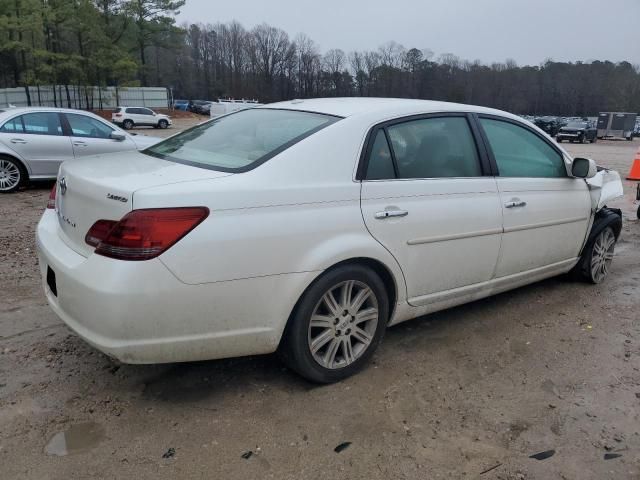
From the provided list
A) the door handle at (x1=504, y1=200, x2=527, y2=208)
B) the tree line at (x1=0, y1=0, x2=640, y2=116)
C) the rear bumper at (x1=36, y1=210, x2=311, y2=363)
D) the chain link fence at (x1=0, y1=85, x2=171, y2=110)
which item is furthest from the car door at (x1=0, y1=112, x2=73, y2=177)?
the tree line at (x1=0, y1=0, x2=640, y2=116)

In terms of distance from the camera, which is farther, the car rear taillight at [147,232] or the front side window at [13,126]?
the front side window at [13,126]

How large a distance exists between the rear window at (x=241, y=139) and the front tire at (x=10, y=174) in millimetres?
6442

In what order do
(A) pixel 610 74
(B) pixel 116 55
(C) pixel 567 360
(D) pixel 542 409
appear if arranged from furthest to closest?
(A) pixel 610 74
(B) pixel 116 55
(C) pixel 567 360
(D) pixel 542 409

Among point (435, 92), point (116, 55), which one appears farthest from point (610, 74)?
point (116, 55)

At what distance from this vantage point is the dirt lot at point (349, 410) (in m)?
2.43

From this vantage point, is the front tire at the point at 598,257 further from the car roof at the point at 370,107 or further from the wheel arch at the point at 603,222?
the car roof at the point at 370,107

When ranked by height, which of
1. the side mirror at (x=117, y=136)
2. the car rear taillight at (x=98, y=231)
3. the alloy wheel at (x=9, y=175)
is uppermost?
the car rear taillight at (x=98, y=231)

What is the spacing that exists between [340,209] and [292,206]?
0.30 meters

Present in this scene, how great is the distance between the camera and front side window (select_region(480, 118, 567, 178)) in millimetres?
3871

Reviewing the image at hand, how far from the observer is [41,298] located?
4.25 metres

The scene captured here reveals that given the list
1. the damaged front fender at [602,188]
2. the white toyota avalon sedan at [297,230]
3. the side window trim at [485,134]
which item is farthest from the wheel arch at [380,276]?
the damaged front fender at [602,188]

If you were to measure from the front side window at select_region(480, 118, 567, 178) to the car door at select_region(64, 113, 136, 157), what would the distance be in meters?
7.29

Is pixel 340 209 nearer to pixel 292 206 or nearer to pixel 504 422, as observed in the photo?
pixel 292 206

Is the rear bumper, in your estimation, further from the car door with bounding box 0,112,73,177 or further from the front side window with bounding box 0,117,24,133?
the front side window with bounding box 0,117,24,133
